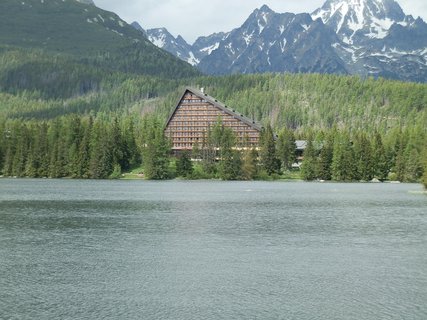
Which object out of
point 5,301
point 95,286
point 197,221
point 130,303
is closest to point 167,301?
point 130,303

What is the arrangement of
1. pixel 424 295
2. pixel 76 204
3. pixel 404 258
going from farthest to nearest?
pixel 76 204
pixel 404 258
pixel 424 295

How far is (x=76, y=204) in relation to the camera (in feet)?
390

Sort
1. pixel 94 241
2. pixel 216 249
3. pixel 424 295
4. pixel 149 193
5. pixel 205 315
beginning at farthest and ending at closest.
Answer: pixel 149 193, pixel 94 241, pixel 216 249, pixel 424 295, pixel 205 315

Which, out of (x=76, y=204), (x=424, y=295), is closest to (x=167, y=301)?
(x=424, y=295)

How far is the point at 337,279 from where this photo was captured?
53000mm

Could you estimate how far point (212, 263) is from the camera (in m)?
59.2

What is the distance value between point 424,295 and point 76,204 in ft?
274

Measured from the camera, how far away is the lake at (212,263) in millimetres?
43625

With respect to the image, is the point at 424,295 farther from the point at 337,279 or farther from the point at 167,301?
the point at 167,301

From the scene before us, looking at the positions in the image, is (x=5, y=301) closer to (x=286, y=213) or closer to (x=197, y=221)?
(x=197, y=221)

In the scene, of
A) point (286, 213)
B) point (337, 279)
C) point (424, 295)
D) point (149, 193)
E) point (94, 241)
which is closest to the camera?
point (424, 295)

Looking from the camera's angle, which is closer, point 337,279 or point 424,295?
point 424,295

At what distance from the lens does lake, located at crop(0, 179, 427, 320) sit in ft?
143

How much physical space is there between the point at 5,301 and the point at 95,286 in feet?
24.3
